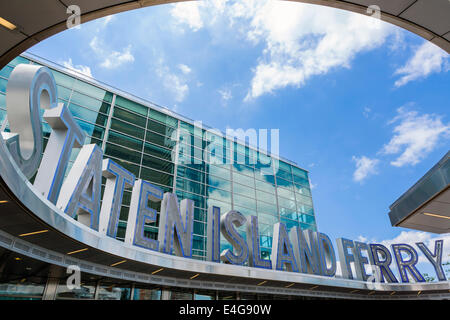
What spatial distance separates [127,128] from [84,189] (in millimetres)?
13506

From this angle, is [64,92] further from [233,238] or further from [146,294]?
[233,238]

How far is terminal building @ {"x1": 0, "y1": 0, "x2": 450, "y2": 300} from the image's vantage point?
3111 mm

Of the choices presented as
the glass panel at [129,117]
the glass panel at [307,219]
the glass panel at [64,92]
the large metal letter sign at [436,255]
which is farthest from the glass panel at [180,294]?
the large metal letter sign at [436,255]

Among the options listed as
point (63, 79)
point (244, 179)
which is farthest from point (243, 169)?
point (63, 79)

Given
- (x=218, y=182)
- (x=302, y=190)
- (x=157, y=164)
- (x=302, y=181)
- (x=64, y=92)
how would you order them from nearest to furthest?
(x=64, y=92) → (x=157, y=164) → (x=218, y=182) → (x=302, y=190) → (x=302, y=181)

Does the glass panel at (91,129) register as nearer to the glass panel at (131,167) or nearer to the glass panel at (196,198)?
the glass panel at (131,167)

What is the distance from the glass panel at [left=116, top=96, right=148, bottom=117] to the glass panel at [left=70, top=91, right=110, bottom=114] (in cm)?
115

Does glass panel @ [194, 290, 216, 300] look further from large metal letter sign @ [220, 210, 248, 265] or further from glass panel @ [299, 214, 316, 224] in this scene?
glass panel @ [299, 214, 316, 224]

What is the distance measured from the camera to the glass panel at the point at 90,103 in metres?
21.6

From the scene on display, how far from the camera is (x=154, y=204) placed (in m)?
22.9

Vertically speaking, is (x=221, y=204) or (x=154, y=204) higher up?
(x=221, y=204)
